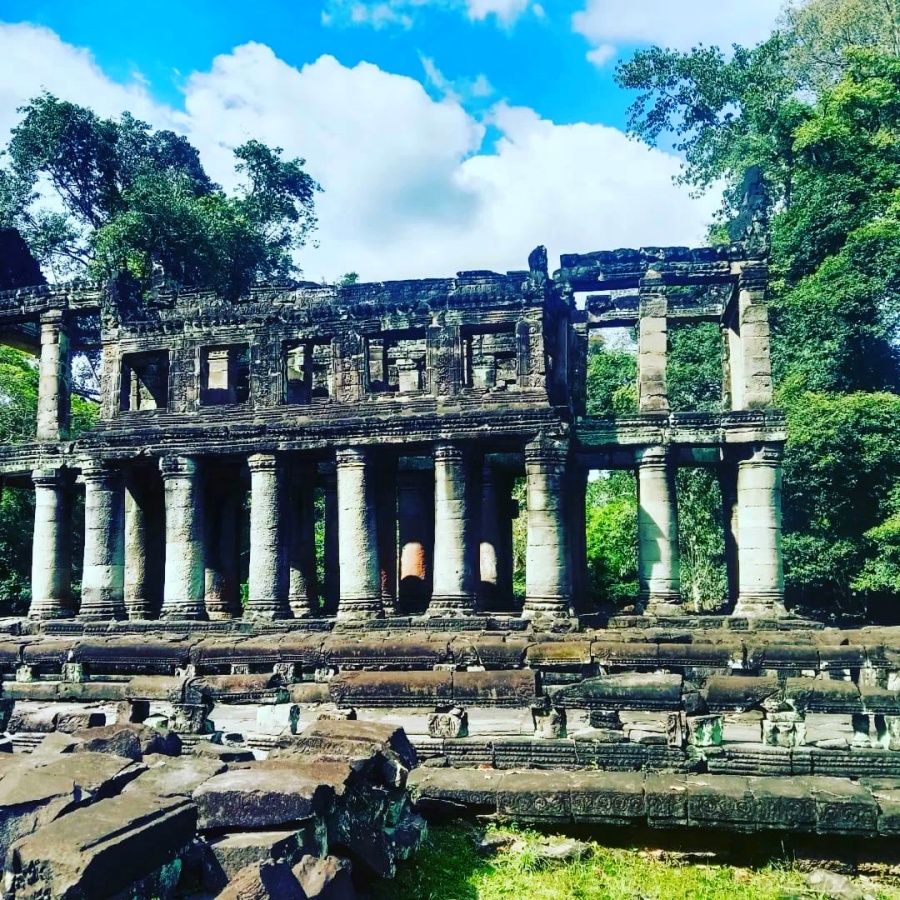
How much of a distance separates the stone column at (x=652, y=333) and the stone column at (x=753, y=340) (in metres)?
1.57

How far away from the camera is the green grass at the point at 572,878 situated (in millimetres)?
6062

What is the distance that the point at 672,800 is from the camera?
6.81m

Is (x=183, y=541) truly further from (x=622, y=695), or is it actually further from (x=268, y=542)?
(x=622, y=695)

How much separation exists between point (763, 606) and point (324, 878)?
13.2 meters

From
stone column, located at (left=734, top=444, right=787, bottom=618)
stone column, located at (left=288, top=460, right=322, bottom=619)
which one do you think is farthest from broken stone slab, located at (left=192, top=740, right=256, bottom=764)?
stone column, located at (left=288, top=460, right=322, bottom=619)

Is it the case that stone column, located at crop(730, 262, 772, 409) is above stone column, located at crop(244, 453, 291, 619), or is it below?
above

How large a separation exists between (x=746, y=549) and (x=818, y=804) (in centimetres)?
1070

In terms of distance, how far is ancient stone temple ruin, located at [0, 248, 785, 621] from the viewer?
16750 mm

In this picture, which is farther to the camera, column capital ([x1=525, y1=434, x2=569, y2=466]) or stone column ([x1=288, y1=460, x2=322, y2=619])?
stone column ([x1=288, y1=460, x2=322, y2=619])

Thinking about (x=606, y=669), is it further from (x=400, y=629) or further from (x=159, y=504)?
(x=159, y=504)

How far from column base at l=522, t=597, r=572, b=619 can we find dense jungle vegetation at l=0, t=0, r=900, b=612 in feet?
32.9

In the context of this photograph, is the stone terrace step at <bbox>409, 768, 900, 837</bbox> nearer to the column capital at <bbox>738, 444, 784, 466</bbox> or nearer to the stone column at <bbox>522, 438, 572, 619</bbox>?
the stone column at <bbox>522, 438, 572, 619</bbox>

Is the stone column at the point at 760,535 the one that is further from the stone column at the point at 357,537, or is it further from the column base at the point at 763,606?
the stone column at the point at 357,537

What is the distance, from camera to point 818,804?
662 cm
